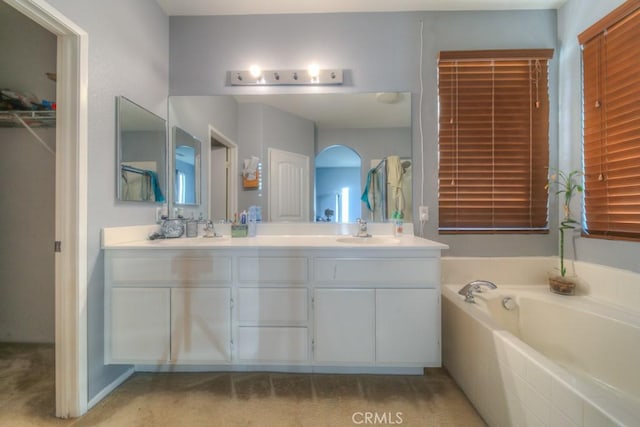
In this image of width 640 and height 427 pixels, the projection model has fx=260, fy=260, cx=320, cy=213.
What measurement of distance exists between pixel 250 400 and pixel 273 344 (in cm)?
30

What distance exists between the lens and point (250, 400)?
1381 mm

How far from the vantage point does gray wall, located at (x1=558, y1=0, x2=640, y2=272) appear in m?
1.58

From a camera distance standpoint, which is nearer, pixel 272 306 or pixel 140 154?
pixel 272 306

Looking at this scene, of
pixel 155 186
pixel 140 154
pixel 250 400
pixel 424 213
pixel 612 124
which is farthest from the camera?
pixel 424 213

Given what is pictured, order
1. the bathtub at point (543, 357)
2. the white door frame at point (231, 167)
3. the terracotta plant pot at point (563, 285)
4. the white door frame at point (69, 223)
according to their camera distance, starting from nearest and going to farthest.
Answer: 1. the bathtub at point (543, 357)
2. the white door frame at point (69, 223)
3. the terracotta plant pot at point (563, 285)
4. the white door frame at point (231, 167)

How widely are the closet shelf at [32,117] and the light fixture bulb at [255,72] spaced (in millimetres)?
1242

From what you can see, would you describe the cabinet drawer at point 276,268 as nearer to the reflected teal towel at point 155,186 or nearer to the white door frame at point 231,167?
the white door frame at point 231,167

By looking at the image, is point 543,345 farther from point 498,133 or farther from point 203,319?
point 203,319

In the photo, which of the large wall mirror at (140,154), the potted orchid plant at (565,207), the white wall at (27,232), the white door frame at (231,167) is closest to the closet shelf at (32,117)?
the white wall at (27,232)

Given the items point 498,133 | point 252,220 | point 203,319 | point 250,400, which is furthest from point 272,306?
point 498,133

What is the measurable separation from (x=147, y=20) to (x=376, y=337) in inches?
97.7

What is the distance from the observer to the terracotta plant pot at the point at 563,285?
167 cm

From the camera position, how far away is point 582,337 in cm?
Answer: 141

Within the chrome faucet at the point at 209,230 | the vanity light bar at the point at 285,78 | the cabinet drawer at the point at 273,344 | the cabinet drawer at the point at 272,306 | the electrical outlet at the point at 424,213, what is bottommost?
the cabinet drawer at the point at 273,344
